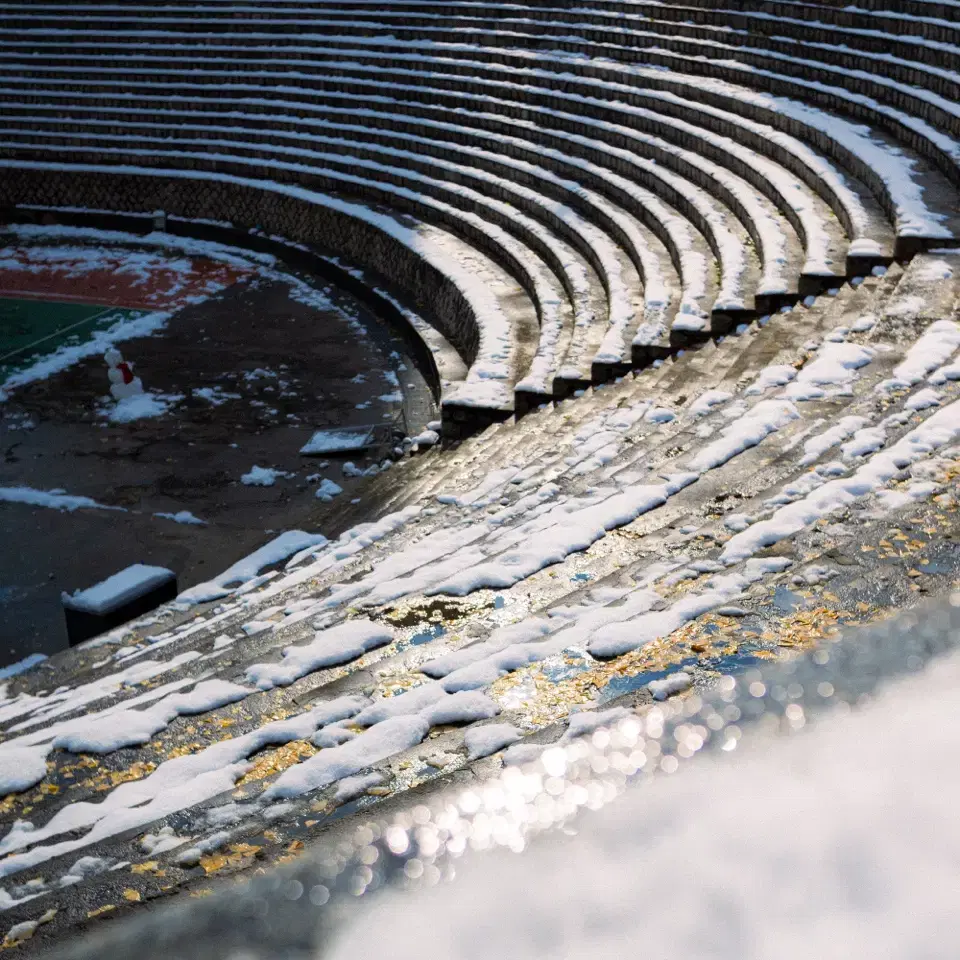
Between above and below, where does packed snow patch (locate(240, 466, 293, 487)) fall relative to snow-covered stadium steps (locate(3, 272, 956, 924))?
below

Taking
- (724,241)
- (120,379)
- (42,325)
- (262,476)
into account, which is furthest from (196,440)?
(724,241)

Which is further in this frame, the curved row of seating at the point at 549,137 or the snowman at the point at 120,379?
the snowman at the point at 120,379

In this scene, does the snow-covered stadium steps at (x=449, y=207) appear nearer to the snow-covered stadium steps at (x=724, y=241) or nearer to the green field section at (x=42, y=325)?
the snow-covered stadium steps at (x=724, y=241)

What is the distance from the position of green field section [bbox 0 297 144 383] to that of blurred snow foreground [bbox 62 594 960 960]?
10.6m

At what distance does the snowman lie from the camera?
11.4 m

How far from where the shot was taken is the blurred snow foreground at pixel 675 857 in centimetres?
259

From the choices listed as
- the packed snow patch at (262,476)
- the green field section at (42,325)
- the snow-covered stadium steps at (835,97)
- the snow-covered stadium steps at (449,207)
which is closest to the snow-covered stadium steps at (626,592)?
the snow-covered stadium steps at (449,207)

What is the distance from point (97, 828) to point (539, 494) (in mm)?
3224

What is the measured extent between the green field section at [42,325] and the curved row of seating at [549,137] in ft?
9.56

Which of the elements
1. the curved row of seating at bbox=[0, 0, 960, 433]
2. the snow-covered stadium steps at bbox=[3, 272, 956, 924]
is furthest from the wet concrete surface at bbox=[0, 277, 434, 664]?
the snow-covered stadium steps at bbox=[3, 272, 956, 924]

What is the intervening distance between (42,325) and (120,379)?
2.82 meters

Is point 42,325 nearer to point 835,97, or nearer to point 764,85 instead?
point 764,85

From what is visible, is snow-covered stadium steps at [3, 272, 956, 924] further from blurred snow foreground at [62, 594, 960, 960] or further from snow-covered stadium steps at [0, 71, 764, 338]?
snow-covered stadium steps at [0, 71, 764, 338]

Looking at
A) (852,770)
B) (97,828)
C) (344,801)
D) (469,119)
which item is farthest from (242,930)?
(469,119)
